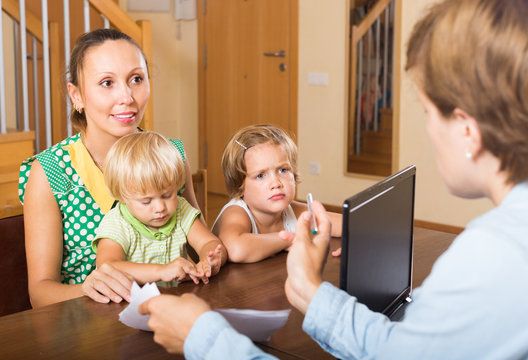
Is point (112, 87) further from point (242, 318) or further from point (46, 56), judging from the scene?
point (46, 56)

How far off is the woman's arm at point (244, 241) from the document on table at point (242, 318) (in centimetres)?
46

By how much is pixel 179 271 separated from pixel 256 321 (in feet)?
1.22

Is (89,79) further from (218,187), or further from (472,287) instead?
(218,187)

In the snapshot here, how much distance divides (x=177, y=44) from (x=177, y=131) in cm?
88

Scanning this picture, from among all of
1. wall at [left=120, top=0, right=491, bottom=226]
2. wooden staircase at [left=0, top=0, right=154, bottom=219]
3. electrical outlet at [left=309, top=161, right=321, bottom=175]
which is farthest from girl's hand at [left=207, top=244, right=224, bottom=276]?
electrical outlet at [left=309, top=161, right=321, bottom=175]

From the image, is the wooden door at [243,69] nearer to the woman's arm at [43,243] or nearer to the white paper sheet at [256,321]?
the woman's arm at [43,243]

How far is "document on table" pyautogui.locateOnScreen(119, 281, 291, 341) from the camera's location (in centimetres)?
98

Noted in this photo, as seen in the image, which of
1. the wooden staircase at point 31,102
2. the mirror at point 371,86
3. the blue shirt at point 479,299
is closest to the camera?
the blue shirt at point 479,299

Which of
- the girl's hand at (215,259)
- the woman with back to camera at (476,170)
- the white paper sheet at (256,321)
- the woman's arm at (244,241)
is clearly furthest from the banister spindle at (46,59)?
the woman with back to camera at (476,170)

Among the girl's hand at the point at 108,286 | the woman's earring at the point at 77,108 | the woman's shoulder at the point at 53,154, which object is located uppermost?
the woman's earring at the point at 77,108

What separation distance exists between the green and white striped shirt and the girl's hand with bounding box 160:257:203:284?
18 centimetres

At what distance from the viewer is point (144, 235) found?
5.01 ft

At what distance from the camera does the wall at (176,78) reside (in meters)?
6.24

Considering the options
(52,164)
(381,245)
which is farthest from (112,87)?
(381,245)
